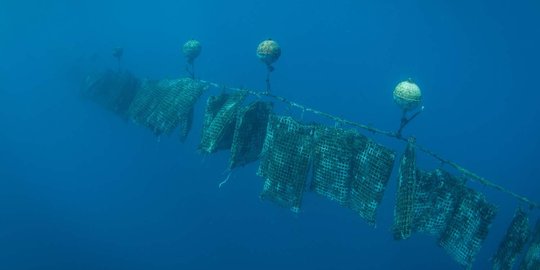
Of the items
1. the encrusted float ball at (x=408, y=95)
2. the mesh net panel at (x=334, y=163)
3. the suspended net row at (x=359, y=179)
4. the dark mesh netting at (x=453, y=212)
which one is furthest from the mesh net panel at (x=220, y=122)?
the dark mesh netting at (x=453, y=212)

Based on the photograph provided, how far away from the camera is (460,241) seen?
6617 millimetres

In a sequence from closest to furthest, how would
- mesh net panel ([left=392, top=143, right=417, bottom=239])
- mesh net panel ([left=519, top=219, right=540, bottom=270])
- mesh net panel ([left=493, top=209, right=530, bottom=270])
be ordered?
1. mesh net panel ([left=392, top=143, right=417, bottom=239])
2. mesh net panel ([left=519, top=219, right=540, bottom=270])
3. mesh net panel ([left=493, top=209, right=530, bottom=270])

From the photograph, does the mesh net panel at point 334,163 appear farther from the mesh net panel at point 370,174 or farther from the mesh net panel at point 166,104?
the mesh net panel at point 166,104

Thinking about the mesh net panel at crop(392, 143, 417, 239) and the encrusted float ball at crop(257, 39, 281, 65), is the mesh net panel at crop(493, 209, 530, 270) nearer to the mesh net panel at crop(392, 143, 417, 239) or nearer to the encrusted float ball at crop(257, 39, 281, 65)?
the mesh net panel at crop(392, 143, 417, 239)

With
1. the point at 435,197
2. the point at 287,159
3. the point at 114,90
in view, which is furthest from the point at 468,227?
the point at 114,90

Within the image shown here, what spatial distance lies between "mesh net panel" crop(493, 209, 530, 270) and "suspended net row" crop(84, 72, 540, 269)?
0.02 meters

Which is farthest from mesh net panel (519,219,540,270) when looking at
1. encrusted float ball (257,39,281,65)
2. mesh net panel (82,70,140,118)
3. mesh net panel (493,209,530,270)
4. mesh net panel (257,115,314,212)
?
mesh net panel (82,70,140,118)

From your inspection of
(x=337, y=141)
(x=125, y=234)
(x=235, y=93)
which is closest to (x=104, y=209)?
(x=125, y=234)

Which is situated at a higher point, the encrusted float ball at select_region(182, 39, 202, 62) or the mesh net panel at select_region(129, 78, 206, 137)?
the encrusted float ball at select_region(182, 39, 202, 62)

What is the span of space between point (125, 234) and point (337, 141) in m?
20.9

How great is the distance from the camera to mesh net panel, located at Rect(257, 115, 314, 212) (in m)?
6.78

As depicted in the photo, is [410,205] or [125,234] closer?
[410,205]

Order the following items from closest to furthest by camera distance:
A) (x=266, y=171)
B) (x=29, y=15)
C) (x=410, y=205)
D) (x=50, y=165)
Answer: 1. (x=410, y=205)
2. (x=266, y=171)
3. (x=50, y=165)
4. (x=29, y=15)

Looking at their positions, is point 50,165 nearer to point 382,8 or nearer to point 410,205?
point 410,205
